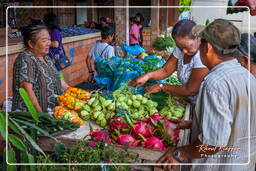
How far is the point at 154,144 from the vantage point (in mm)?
1724

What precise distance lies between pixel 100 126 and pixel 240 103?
3.67ft

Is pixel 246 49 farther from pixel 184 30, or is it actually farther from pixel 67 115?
pixel 67 115

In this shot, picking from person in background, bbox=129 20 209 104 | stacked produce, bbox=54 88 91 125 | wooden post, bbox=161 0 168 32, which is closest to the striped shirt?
person in background, bbox=129 20 209 104

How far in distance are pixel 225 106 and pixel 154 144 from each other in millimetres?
508

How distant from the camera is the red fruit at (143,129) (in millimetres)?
1799

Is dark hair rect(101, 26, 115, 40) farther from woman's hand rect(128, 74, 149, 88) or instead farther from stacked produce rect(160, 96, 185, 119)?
stacked produce rect(160, 96, 185, 119)

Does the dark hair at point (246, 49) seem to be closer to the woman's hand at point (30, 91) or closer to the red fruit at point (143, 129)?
the red fruit at point (143, 129)

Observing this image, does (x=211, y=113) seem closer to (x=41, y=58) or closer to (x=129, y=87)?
(x=129, y=87)

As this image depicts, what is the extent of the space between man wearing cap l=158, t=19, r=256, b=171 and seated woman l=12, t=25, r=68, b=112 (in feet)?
4.70

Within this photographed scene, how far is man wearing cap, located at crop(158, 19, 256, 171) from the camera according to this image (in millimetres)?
1446

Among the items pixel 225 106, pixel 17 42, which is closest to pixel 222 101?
pixel 225 106

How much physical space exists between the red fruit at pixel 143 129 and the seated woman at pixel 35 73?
101cm

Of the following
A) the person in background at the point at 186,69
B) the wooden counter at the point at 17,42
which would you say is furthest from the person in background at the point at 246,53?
the wooden counter at the point at 17,42

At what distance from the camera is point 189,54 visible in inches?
103
